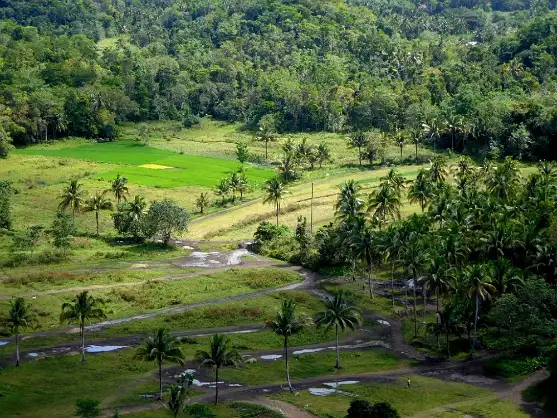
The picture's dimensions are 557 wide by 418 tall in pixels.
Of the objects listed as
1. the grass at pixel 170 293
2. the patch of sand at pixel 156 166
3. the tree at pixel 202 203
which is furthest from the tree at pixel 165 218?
the patch of sand at pixel 156 166

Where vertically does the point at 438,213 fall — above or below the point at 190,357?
above

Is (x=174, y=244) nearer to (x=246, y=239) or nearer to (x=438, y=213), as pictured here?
(x=246, y=239)

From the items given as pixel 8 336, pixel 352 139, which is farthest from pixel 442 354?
pixel 352 139

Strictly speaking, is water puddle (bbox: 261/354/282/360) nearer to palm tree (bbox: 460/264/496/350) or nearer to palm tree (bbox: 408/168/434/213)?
palm tree (bbox: 460/264/496/350)

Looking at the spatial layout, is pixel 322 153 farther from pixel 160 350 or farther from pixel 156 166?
pixel 160 350

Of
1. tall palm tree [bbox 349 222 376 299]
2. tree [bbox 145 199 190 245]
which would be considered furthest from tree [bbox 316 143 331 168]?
tall palm tree [bbox 349 222 376 299]

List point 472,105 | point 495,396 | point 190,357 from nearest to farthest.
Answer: point 495,396 < point 190,357 < point 472,105

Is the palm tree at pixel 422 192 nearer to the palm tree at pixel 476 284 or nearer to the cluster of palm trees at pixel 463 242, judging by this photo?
the cluster of palm trees at pixel 463 242
